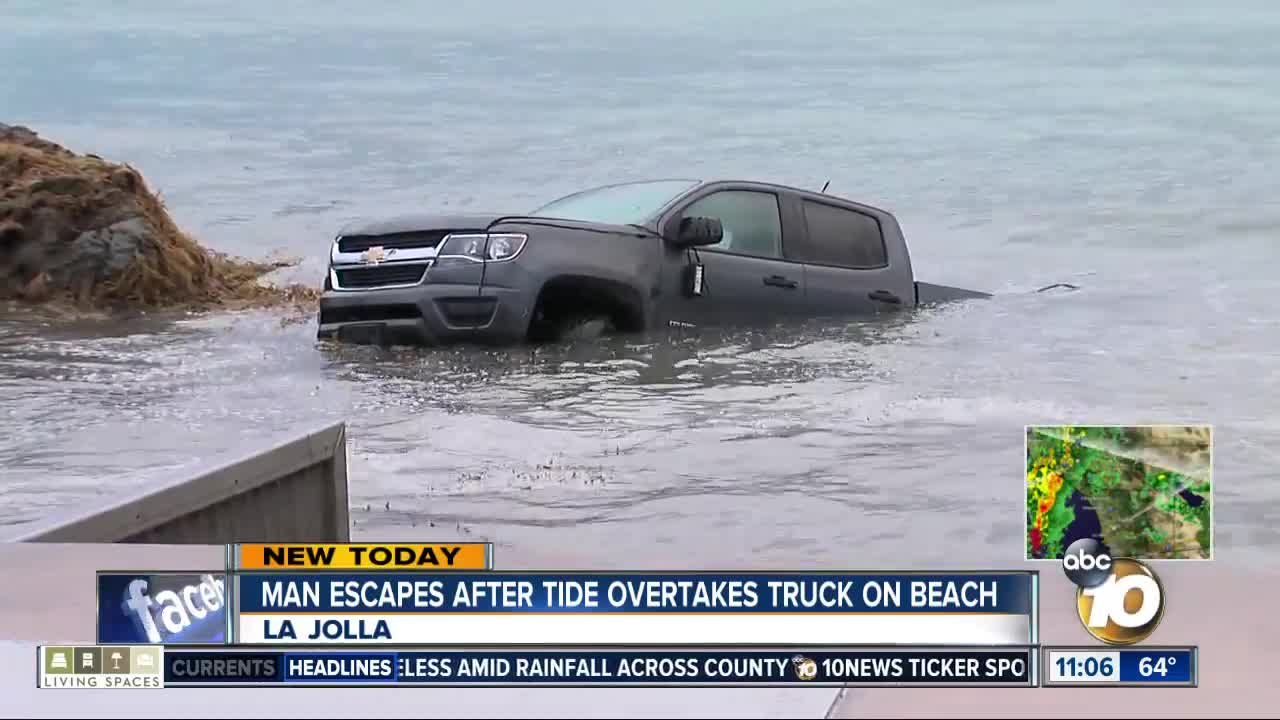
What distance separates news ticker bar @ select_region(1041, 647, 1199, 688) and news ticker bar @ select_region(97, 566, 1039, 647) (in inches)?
5.2

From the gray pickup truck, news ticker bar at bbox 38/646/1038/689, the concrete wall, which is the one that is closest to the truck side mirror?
the gray pickup truck

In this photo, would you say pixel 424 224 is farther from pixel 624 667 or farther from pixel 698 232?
pixel 624 667

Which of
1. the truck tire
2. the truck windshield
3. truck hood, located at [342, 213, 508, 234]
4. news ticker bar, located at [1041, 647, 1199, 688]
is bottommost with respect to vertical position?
news ticker bar, located at [1041, 647, 1199, 688]

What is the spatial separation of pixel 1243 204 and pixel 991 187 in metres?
5.69

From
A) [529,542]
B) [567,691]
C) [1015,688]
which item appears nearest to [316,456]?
[529,542]

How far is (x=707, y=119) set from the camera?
5484 centimetres

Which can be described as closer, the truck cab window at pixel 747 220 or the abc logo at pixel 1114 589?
the abc logo at pixel 1114 589

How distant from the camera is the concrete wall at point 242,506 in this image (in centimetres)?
676

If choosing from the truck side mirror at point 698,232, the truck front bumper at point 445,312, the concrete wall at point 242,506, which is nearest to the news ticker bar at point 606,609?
the concrete wall at point 242,506

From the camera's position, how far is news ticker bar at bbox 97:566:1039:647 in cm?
534

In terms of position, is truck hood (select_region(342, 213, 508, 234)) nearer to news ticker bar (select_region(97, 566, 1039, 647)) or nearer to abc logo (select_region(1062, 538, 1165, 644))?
news ticker bar (select_region(97, 566, 1039, 647))

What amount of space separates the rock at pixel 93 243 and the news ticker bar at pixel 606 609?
12.8 meters

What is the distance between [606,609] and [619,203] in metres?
10.3

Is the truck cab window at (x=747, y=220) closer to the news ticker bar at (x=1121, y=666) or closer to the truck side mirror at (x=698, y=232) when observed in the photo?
the truck side mirror at (x=698, y=232)
